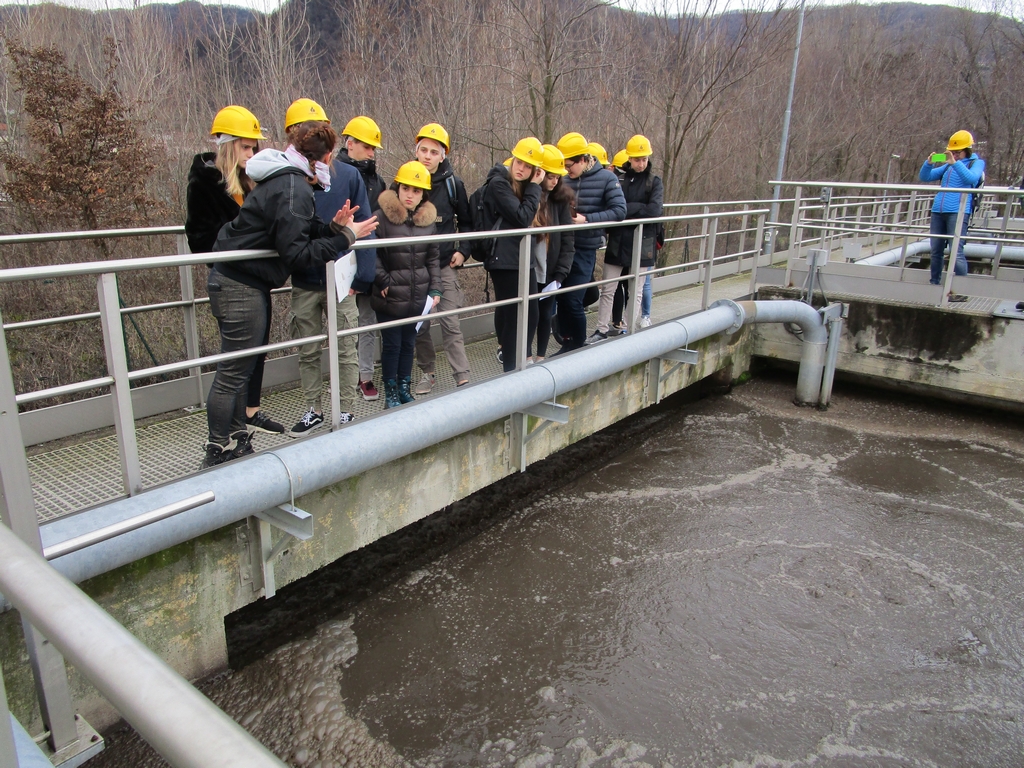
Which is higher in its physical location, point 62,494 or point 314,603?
point 62,494

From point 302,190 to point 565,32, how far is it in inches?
350

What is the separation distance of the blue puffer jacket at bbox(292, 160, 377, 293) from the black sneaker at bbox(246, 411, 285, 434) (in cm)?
88

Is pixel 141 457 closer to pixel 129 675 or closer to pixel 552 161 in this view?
pixel 552 161

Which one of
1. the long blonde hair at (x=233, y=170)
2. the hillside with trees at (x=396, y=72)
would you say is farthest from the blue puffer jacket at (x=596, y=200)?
the hillside with trees at (x=396, y=72)

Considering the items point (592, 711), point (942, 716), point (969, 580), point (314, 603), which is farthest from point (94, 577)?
point (969, 580)

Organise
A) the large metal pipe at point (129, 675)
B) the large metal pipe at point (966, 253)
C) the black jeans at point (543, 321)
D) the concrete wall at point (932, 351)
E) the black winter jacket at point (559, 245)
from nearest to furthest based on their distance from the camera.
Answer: the large metal pipe at point (129, 675) < the black winter jacket at point (559, 245) < the black jeans at point (543, 321) < the concrete wall at point (932, 351) < the large metal pipe at point (966, 253)

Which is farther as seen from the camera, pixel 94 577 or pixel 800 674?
pixel 800 674

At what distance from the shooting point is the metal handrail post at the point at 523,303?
5129 mm

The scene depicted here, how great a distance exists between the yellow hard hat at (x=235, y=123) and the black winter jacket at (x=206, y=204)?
239mm

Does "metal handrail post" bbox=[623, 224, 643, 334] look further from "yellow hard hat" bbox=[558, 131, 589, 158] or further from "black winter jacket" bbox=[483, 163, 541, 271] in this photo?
"black winter jacket" bbox=[483, 163, 541, 271]

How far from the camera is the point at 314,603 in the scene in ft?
16.2

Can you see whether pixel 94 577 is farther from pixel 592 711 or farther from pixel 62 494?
pixel 592 711

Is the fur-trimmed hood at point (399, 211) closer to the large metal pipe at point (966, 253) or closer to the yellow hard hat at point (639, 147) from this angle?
the yellow hard hat at point (639, 147)

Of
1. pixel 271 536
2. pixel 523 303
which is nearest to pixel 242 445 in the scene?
pixel 271 536
